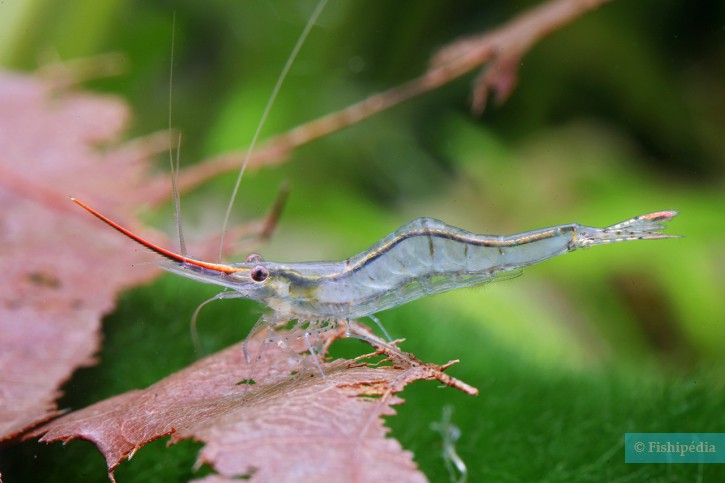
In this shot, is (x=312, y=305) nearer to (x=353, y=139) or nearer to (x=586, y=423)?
(x=586, y=423)

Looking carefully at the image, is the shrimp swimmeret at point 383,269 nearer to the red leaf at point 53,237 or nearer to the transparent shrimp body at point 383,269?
the transparent shrimp body at point 383,269

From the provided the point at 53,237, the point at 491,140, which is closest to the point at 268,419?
the point at 53,237
